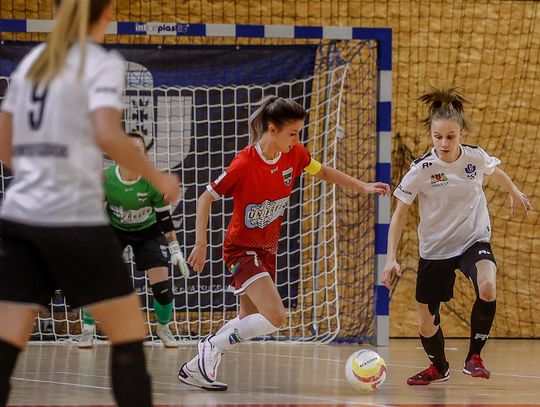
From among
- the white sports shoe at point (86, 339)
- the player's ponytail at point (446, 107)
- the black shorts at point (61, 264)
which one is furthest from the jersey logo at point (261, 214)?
the white sports shoe at point (86, 339)

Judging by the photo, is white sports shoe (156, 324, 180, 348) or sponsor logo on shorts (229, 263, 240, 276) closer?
sponsor logo on shorts (229, 263, 240, 276)

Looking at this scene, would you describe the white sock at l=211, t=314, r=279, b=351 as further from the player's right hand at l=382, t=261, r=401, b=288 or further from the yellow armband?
the yellow armband

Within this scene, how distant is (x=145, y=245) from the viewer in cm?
791

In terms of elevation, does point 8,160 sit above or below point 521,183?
above

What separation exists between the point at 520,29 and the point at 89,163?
297 inches

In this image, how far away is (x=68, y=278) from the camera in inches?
122

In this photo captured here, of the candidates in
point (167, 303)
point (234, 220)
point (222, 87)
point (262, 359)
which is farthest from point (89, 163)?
point (222, 87)

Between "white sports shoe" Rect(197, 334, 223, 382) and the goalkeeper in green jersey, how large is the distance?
2.21m

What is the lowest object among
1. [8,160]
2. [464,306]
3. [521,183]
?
[464,306]

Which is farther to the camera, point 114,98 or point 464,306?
point 464,306

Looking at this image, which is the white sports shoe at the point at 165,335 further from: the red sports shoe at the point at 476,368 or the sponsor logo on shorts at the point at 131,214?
the red sports shoe at the point at 476,368

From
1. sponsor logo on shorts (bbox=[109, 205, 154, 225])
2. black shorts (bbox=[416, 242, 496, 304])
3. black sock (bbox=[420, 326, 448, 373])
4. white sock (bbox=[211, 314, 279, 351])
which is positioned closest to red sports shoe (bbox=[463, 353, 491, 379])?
black sock (bbox=[420, 326, 448, 373])

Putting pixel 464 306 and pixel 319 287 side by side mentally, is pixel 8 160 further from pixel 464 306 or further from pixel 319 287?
pixel 464 306

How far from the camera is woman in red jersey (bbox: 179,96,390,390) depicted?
217 inches
